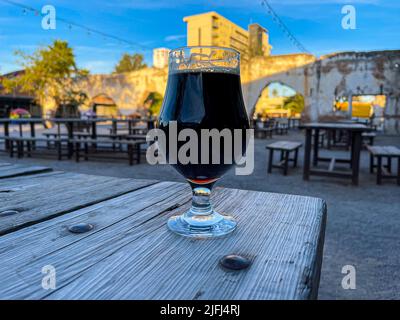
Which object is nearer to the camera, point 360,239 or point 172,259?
point 172,259

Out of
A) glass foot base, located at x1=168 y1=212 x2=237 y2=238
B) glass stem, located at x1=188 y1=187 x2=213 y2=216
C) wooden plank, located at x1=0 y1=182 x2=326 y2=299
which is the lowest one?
wooden plank, located at x1=0 y1=182 x2=326 y2=299

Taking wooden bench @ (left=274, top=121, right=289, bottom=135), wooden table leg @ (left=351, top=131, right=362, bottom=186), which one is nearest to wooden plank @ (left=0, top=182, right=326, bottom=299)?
wooden table leg @ (left=351, top=131, right=362, bottom=186)

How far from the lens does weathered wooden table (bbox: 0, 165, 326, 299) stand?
0.38 meters

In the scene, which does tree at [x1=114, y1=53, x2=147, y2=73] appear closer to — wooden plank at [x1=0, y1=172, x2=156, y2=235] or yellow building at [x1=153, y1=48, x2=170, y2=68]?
yellow building at [x1=153, y1=48, x2=170, y2=68]

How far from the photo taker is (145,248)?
1.62 feet

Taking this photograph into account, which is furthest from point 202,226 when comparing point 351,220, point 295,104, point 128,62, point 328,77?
point 128,62

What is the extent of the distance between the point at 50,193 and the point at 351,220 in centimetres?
241

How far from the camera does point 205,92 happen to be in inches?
21.6

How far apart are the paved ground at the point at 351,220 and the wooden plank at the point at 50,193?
45.3 inches

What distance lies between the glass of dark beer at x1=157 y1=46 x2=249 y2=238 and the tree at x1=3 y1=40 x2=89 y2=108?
1722 centimetres
